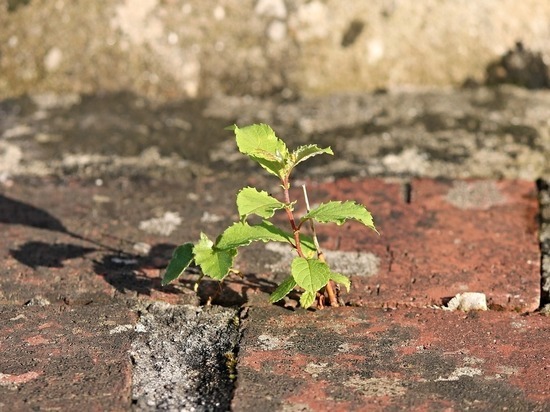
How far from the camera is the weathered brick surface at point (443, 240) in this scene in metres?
2.09

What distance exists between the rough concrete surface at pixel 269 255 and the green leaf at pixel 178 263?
0.23ft

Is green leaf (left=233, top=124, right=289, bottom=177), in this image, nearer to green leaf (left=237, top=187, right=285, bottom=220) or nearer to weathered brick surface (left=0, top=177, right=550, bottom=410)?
green leaf (left=237, top=187, right=285, bottom=220)

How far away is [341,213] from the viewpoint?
1.87 m

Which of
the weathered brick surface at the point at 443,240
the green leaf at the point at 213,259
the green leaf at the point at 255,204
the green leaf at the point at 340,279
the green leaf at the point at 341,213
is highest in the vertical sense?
the green leaf at the point at 255,204

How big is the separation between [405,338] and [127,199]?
933 mm

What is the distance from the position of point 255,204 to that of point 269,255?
0.39m

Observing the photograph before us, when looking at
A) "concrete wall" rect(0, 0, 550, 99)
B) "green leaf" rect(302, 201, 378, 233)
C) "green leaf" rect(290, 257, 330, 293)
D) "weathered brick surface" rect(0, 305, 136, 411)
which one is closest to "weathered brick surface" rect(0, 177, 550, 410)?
"weathered brick surface" rect(0, 305, 136, 411)

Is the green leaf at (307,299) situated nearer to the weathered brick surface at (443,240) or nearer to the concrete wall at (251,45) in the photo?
the weathered brick surface at (443,240)

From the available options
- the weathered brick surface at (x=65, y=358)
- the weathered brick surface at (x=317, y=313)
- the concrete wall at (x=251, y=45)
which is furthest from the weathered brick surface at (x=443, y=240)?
the concrete wall at (x=251, y=45)

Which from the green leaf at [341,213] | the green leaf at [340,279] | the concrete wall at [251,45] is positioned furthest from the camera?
the concrete wall at [251,45]

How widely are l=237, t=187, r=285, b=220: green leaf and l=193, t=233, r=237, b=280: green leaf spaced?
0.10 meters

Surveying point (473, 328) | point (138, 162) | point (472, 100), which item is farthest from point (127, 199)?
point (472, 100)

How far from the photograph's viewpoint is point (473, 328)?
6.39 feet

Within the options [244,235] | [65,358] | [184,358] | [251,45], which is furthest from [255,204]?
[251,45]
